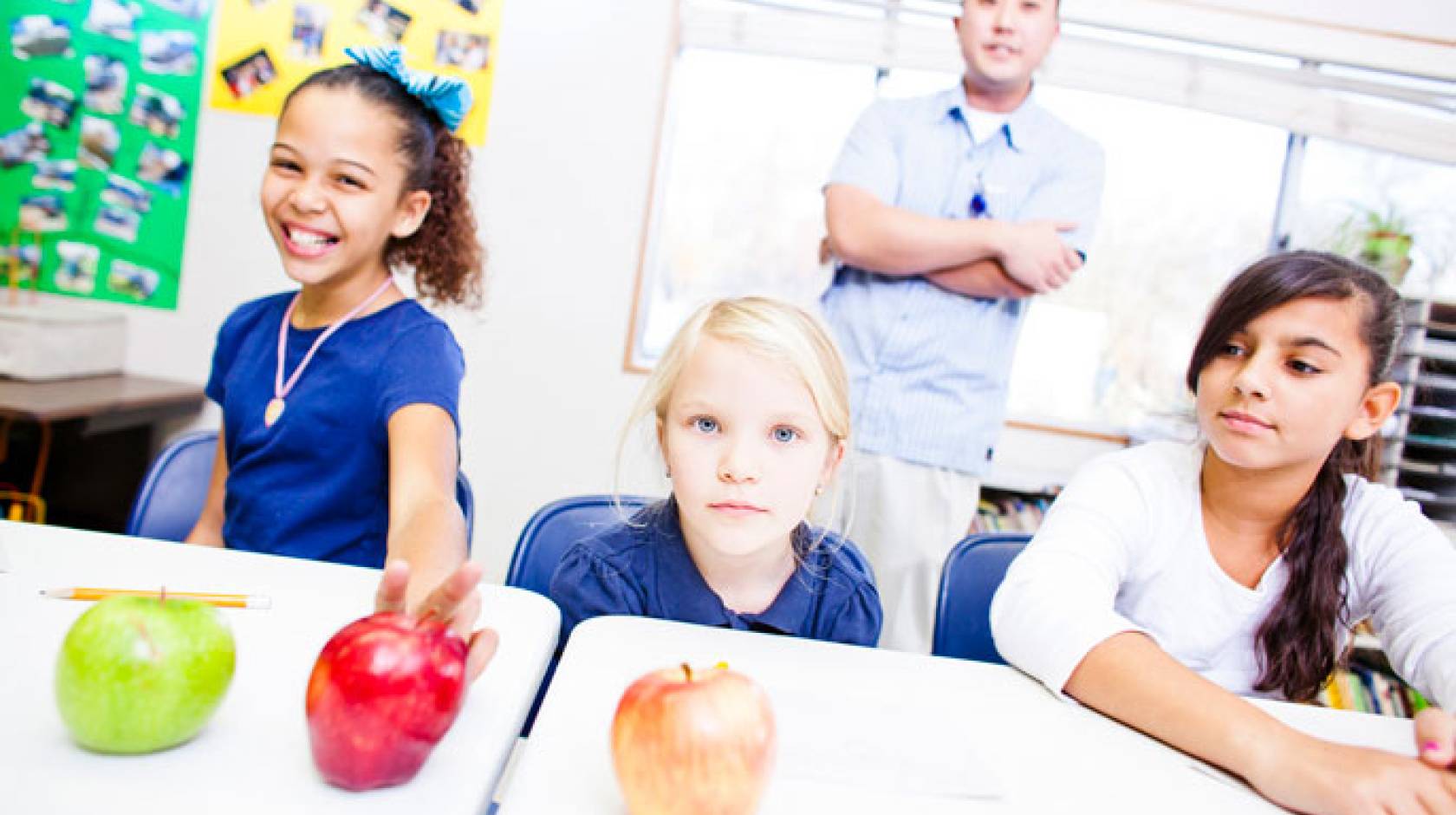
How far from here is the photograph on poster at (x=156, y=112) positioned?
123 inches

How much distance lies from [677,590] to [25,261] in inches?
121

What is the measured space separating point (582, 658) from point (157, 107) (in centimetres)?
304

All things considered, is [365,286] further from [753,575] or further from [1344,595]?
[1344,595]

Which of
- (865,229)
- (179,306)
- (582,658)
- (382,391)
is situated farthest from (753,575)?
(179,306)

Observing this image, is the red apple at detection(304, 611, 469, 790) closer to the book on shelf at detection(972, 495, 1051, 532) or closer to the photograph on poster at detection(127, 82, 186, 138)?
the book on shelf at detection(972, 495, 1051, 532)

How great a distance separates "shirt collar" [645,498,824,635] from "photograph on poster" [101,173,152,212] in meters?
2.72

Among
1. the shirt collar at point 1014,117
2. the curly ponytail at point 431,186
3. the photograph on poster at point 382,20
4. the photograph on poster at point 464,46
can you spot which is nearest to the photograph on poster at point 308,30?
the photograph on poster at point 382,20

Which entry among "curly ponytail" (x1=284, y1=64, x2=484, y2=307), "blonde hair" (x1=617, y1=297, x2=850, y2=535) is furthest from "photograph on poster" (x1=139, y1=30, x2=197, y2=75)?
"blonde hair" (x1=617, y1=297, x2=850, y2=535)

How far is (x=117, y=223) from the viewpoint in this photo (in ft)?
10.3

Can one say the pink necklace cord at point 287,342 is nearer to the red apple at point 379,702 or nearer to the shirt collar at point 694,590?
the shirt collar at point 694,590

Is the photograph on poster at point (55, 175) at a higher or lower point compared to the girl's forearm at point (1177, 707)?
higher

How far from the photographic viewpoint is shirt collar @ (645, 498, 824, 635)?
114 cm

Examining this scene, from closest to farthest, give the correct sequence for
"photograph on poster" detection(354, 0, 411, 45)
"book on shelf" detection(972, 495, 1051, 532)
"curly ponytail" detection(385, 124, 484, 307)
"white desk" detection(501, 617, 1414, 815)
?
1. "white desk" detection(501, 617, 1414, 815)
2. "curly ponytail" detection(385, 124, 484, 307)
3. "book on shelf" detection(972, 495, 1051, 532)
4. "photograph on poster" detection(354, 0, 411, 45)

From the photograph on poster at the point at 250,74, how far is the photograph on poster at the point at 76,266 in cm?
70
